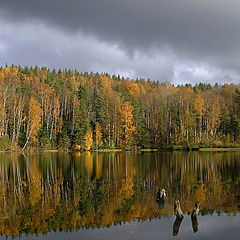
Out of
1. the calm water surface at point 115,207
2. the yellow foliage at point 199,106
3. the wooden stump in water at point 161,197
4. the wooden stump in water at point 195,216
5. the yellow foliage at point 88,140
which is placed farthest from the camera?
the yellow foliage at point 199,106

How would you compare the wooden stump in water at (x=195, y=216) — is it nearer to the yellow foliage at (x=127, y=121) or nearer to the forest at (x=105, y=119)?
the forest at (x=105, y=119)

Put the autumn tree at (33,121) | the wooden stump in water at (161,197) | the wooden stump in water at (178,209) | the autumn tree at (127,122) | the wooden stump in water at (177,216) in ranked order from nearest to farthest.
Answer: the wooden stump in water at (177,216) → the wooden stump in water at (178,209) → the wooden stump in water at (161,197) → the autumn tree at (33,121) → the autumn tree at (127,122)

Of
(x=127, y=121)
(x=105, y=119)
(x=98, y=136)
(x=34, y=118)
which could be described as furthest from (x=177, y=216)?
(x=105, y=119)

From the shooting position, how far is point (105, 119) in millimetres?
89875

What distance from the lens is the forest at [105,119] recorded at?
7862 cm

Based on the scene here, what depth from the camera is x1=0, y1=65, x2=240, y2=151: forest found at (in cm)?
7862

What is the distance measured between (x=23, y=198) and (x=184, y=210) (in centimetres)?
1066

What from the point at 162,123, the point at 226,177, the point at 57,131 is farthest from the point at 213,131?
the point at 226,177

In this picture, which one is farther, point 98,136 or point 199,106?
point 199,106

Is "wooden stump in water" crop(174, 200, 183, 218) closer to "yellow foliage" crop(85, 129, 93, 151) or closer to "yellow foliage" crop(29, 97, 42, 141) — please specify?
"yellow foliage" crop(29, 97, 42, 141)

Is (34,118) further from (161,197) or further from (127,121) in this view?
(161,197)

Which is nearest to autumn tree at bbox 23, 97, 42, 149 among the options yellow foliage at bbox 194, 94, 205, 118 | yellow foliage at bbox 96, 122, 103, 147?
yellow foliage at bbox 96, 122, 103, 147

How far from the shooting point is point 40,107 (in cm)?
8625

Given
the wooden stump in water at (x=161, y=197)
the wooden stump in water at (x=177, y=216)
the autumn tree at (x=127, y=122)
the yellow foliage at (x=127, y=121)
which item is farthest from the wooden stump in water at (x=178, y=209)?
the yellow foliage at (x=127, y=121)
